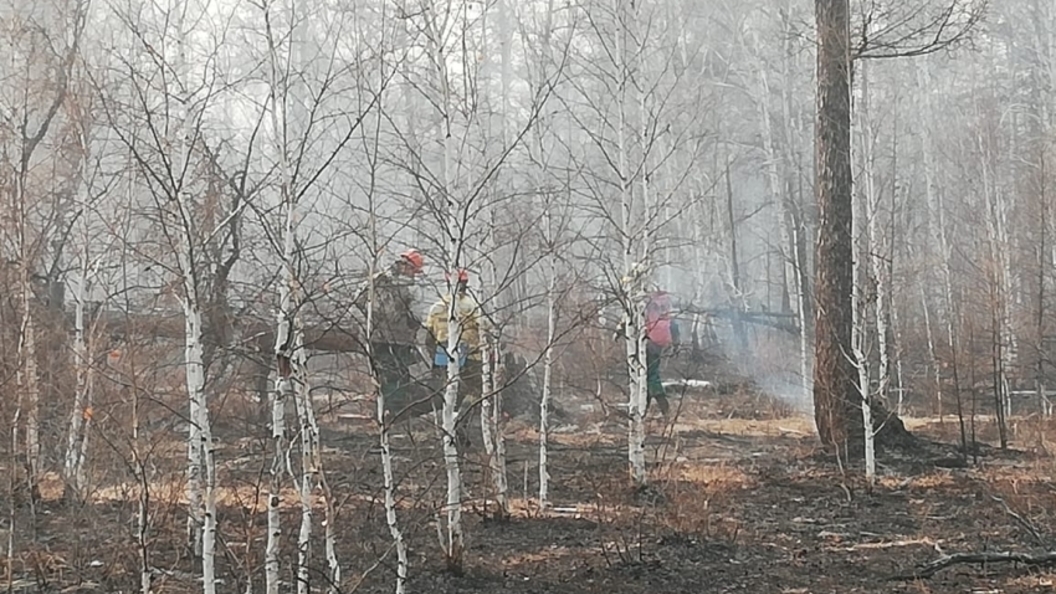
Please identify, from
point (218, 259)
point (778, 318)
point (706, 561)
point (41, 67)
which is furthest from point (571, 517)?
point (778, 318)

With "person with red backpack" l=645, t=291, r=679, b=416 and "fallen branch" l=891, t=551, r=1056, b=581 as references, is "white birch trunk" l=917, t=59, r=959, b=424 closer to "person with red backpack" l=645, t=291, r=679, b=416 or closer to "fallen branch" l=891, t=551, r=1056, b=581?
"person with red backpack" l=645, t=291, r=679, b=416

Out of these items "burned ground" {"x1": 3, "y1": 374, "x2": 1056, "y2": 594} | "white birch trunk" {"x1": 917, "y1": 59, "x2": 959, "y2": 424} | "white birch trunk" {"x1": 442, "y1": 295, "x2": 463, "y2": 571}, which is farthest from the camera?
"white birch trunk" {"x1": 917, "y1": 59, "x2": 959, "y2": 424}

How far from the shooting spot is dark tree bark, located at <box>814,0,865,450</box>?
1048cm

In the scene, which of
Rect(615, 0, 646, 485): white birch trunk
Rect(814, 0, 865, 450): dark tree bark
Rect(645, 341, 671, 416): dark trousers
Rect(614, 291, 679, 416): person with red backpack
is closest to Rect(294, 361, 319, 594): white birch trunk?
Rect(615, 0, 646, 485): white birch trunk

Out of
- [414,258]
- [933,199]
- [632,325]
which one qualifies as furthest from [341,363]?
[933,199]

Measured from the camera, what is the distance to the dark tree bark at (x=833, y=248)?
10.5 m

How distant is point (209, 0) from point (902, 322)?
63.3 ft

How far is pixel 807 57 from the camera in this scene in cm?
2777

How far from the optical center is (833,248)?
10.6 m

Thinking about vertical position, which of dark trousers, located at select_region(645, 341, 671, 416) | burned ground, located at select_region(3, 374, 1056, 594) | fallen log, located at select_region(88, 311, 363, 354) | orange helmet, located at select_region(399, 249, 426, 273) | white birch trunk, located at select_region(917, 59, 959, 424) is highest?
white birch trunk, located at select_region(917, 59, 959, 424)

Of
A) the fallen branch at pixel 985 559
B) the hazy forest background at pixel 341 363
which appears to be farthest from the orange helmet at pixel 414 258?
the fallen branch at pixel 985 559

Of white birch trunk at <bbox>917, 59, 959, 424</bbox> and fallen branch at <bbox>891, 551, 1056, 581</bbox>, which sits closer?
fallen branch at <bbox>891, 551, 1056, 581</bbox>

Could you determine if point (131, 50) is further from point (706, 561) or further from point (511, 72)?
point (511, 72)

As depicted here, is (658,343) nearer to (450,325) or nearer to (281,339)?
(450,325)
